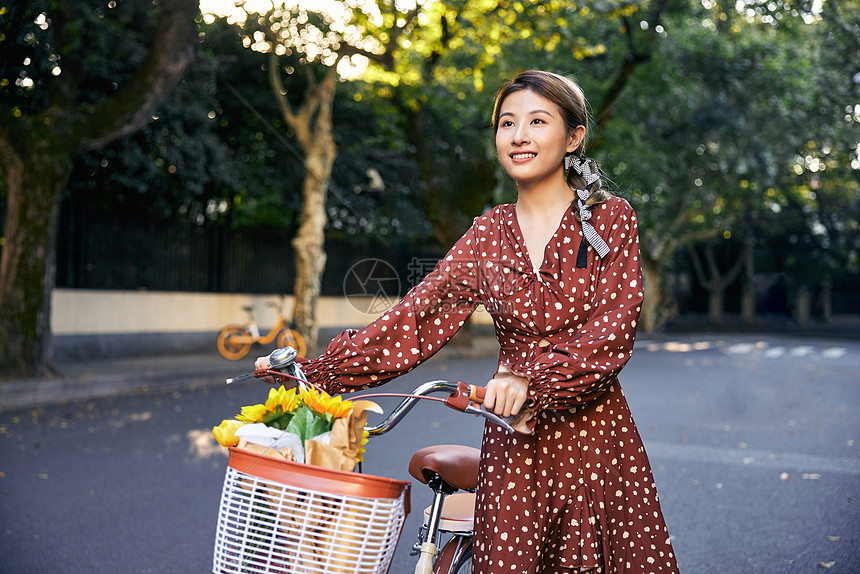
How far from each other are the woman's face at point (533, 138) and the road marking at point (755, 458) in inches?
199

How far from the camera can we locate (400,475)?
5500 millimetres

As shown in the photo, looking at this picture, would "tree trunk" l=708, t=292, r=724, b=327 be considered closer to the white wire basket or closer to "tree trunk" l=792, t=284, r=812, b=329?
"tree trunk" l=792, t=284, r=812, b=329

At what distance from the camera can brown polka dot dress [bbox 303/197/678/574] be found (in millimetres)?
1838

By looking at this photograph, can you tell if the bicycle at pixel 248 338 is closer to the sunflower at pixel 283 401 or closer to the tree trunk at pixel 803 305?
the sunflower at pixel 283 401

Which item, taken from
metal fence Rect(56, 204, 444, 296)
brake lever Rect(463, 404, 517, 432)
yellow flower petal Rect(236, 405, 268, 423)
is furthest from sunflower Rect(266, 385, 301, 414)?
metal fence Rect(56, 204, 444, 296)

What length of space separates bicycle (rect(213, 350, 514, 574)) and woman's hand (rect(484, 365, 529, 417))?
0.07 ft

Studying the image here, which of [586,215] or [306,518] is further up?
[586,215]

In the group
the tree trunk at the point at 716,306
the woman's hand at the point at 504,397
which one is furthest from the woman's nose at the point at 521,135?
the tree trunk at the point at 716,306

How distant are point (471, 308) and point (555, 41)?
1249 cm

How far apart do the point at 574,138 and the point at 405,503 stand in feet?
3.37

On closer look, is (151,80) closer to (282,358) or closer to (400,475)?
(400,475)

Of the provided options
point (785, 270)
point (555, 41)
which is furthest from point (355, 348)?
point (785, 270)

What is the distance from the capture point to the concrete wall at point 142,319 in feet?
41.6

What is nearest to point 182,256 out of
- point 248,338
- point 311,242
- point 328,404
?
point 248,338
